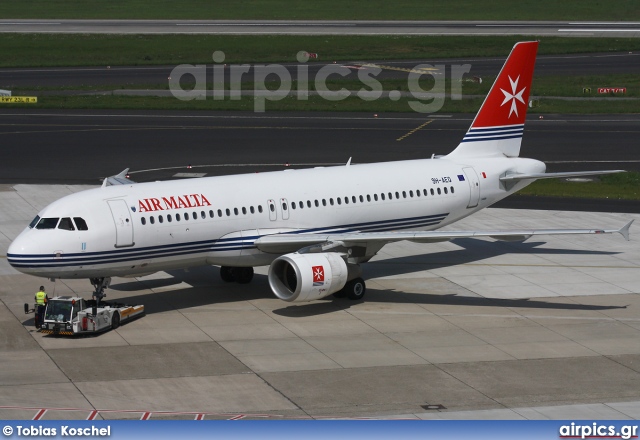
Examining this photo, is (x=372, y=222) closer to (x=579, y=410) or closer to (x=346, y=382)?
(x=346, y=382)

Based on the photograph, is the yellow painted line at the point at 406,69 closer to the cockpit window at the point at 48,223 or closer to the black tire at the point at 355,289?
the black tire at the point at 355,289

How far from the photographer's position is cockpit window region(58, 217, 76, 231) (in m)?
37.7

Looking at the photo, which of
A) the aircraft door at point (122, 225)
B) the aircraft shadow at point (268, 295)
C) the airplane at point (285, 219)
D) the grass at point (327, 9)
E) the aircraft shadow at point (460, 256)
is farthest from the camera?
the grass at point (327, 9)

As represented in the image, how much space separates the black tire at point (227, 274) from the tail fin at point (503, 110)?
37.7ft

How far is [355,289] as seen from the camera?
4203 centimetres

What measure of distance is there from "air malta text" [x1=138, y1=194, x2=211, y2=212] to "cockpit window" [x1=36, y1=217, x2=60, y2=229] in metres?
2.93

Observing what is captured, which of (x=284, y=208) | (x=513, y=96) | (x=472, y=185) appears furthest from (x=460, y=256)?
(x=284, y=208)

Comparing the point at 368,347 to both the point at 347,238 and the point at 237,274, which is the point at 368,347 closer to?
the point at 347,238

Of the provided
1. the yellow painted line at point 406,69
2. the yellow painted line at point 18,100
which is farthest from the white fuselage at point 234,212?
the yellow painted line at point 406,69

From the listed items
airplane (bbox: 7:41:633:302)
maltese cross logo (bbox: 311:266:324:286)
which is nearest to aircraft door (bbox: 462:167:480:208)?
airplane (bbox: 7:41:633:302)

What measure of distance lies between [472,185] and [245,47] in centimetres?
7894

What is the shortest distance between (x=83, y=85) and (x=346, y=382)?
71264 millimetres

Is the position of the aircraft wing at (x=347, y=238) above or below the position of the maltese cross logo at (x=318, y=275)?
above

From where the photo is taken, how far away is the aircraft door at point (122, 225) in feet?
125
